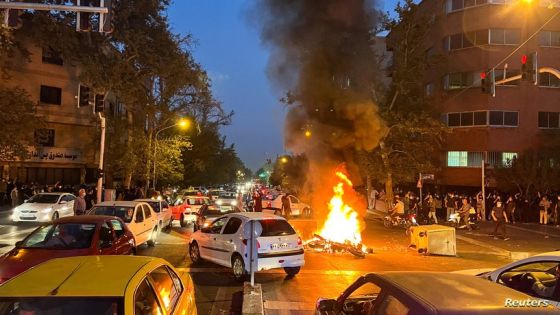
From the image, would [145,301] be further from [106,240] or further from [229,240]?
[229,240]

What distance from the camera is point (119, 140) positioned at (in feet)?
119

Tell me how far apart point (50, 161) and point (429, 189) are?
29331 millimetres

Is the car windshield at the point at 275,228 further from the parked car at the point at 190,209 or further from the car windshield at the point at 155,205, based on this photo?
the parked car at the point at 190,209

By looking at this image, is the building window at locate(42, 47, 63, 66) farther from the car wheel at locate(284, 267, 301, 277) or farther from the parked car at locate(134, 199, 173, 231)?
the car wheel at locate(284, 267, 301, 277)

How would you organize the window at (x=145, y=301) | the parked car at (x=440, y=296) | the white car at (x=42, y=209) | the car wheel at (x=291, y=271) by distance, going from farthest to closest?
1. the white car at (x=42, y=209)
2. the car wheel at (x=291, y=271)
3. the window at (x=145, y=301)
4. the parked car at (x=440, y=296)

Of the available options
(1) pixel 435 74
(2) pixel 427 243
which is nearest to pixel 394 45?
(1) pixel 435 74

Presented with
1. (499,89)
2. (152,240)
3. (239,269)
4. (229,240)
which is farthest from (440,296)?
(499,89)

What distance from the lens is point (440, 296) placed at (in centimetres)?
354

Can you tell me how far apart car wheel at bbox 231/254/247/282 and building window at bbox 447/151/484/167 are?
99.0ft

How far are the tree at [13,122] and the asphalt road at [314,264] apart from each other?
321 centimetres

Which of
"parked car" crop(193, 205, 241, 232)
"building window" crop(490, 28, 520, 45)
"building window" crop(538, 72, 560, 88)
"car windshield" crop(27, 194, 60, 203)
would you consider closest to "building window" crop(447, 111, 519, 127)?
"building window" crop(538, 72, 560, 88)

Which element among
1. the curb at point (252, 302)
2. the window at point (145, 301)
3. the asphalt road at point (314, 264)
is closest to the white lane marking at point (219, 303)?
the asphalt road at point (314, 264)

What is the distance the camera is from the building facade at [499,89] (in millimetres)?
36781

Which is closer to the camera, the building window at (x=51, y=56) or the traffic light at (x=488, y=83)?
the traffic light at (x=488, y=83)
